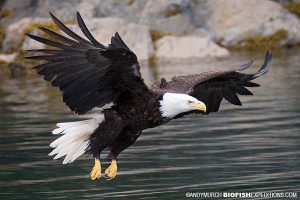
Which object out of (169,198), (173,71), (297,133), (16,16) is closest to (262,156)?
(297,133)

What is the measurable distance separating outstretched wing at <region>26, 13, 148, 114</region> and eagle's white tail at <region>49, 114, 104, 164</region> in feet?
1.02

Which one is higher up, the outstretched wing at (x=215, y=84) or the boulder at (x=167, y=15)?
the boulder at (x=167, y=15)

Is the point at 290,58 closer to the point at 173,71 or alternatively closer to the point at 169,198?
the point at 173,71

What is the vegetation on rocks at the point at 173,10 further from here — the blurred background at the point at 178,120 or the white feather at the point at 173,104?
the white feather at the point at 173,104

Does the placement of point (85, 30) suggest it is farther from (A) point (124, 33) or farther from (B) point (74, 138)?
(A) point (124, 33)

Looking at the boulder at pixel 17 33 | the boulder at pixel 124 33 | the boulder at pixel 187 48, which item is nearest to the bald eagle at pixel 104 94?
the boulder at pixel 187 48

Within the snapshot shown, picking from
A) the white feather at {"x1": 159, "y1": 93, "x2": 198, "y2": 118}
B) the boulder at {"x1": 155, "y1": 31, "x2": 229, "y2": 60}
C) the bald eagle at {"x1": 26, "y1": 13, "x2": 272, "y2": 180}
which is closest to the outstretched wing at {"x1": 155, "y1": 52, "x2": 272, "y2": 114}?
the bald eagle at {"x1": 26, "y1": 13, "x2": 272, "y2": 180}

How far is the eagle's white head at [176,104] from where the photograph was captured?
307 inches

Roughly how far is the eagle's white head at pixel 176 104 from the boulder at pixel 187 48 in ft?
38.9

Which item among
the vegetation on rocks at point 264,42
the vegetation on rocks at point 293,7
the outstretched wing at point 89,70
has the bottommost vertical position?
the vegetation on rocks at point 264,42

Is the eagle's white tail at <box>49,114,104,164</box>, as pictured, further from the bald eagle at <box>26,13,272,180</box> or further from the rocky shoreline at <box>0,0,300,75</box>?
the rocky shoreline at <box>0,0,300,75</box>

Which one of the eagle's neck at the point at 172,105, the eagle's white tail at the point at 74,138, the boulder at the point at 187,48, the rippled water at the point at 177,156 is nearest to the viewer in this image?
the eagle's neck at the point at 172,105

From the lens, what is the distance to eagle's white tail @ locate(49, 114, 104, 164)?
8117 mm

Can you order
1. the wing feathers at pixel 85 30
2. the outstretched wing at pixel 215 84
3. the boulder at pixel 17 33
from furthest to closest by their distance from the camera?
the boulder at pixel 17 33 < the outstretched wing at pixel 215 84 < the wing feathers at pixel 85 30
